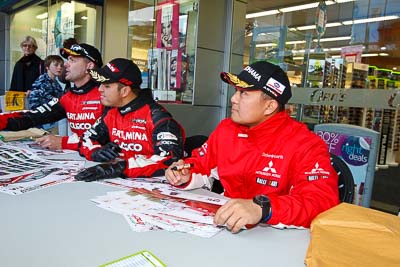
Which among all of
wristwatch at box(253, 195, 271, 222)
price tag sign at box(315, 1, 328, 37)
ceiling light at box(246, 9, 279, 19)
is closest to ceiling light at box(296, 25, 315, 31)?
price tag sign at box(315, 1, 328, 37)

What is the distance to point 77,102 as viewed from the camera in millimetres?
2490

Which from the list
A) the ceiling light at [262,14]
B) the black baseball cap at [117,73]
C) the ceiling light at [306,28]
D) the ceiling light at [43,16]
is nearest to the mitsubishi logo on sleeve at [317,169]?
the black baseball cap at [117,73]

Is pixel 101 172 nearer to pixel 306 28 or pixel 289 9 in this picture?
pixel 306 28

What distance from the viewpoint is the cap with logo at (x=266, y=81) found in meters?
1.43

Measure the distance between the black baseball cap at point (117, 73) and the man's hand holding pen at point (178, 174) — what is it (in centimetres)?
79

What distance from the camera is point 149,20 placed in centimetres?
441

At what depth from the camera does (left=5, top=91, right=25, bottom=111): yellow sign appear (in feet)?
12.7

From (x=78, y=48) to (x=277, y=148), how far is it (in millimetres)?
1617

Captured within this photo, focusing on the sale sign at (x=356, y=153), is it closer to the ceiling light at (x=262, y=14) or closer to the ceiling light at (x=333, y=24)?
the ceiling light at (x=333, y=24)

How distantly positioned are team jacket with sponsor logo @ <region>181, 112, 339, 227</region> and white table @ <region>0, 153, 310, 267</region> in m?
0.11

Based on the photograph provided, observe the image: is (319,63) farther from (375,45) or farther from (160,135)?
(160,135)

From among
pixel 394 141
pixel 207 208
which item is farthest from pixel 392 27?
pixel 207 208

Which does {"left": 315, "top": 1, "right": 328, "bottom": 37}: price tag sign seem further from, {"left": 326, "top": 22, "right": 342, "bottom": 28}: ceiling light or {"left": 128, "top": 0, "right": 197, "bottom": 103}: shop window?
{"left": 128, "top": 0, "right": 197, "bottom": 103}: shop window

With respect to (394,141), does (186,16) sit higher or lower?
higher
